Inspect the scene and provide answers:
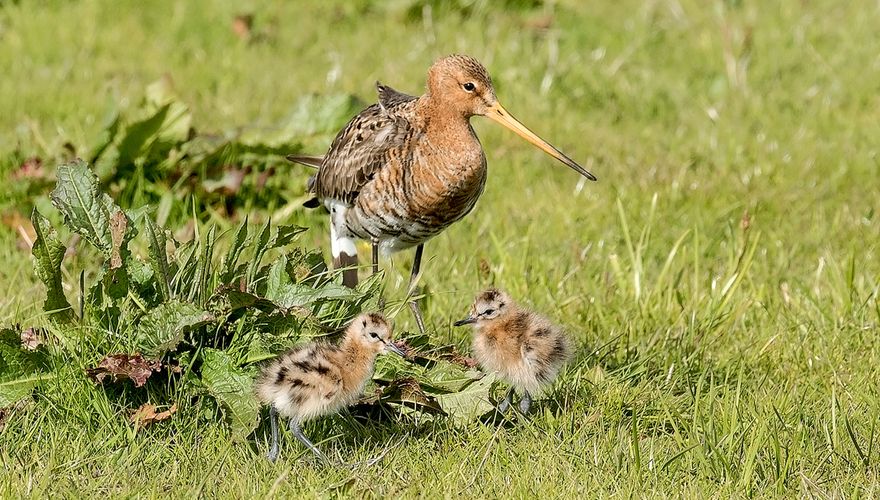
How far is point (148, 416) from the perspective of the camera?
16.9 ft

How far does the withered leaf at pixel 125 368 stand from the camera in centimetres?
511

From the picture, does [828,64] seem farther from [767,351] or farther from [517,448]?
[517,448]

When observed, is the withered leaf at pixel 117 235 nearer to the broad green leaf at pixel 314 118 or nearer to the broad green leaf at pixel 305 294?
the broad green leaf at pixel 305 294

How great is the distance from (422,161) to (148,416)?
2.01 metres

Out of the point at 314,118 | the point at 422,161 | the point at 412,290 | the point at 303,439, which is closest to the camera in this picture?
the point at 303,439

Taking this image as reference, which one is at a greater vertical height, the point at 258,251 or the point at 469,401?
the point at 258,251

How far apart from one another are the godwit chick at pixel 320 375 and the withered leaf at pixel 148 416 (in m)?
0.39

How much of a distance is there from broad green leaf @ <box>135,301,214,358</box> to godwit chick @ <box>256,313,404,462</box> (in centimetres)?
33

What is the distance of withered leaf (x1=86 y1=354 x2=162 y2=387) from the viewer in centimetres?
511

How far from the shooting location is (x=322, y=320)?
5562 mm

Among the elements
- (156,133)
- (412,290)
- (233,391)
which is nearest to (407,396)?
(233,391)

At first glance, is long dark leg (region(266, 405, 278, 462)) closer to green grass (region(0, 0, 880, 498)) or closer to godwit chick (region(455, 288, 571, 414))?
green grass (region(0, 0, 880, 498))

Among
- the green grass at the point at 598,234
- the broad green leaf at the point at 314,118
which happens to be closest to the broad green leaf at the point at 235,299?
the green grass at the point at 598,234

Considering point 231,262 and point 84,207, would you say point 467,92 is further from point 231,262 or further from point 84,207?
point 84,207
